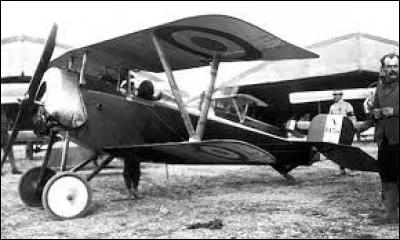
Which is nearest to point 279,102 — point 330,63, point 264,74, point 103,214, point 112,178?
point 264,74

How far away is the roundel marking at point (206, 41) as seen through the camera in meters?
4.80

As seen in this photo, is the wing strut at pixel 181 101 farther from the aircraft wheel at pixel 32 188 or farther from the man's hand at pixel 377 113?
the aircraft wheel at pixel 32 188

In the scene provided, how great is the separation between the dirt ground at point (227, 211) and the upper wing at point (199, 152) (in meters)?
0.54

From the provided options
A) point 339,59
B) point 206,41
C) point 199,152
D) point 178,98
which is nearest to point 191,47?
point 206,41

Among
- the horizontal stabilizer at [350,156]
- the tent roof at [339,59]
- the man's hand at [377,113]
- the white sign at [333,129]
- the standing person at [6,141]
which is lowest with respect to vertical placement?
the standing person at [6,141]

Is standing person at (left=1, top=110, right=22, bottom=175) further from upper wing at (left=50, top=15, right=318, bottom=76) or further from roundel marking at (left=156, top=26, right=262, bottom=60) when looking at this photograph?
roundel marking at (left=156, top=26, right=262, bottom=60)

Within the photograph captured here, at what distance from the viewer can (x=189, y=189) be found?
22.9ft

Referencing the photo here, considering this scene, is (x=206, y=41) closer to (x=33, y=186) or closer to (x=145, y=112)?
(x=145, y=112)

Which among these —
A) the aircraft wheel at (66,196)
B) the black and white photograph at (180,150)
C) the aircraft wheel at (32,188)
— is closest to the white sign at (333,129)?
the black and white photograph at (180,150)

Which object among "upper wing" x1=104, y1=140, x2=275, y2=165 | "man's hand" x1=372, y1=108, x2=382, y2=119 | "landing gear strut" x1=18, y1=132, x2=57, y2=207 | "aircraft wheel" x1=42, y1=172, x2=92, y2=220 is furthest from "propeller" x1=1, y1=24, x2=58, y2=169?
"man's hand" x1=372, y1=108, x2=382, y2=119

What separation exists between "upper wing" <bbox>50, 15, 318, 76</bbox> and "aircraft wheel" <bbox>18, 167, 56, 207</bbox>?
1.63m

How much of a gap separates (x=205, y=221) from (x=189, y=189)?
8.89ft

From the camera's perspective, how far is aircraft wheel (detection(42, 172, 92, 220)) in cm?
459

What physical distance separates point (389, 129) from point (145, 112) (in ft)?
10.3
